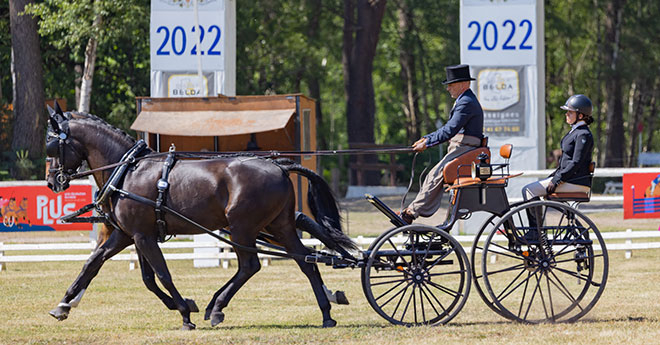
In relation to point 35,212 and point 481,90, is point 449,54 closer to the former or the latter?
point 481,90

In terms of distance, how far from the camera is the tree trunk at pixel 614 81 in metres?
36.9

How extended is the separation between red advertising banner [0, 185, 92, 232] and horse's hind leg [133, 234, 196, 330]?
21.4 feet

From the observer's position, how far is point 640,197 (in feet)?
52.1

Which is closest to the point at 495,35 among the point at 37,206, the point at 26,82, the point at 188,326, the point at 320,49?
the point at 37,206

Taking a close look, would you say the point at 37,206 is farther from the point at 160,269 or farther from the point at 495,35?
the point at 495,35

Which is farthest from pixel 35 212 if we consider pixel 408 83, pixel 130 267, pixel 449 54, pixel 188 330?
pixel 408 83

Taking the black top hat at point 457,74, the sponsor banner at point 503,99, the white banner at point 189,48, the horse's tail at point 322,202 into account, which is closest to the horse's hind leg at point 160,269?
the horse's tail at point 322,202

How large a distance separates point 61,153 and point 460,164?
12.7 ft

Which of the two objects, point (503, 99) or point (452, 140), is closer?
point (452, 140)

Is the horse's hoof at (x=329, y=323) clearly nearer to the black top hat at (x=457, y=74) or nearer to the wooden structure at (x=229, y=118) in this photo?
the black top hat at (x=457, y=74)

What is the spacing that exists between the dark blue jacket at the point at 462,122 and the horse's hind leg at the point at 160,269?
107 inches

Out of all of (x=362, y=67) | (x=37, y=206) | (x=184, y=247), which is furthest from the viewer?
(x=362, y=67)

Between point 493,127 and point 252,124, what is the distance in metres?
4.43

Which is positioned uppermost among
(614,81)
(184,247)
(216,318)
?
(614,81)
